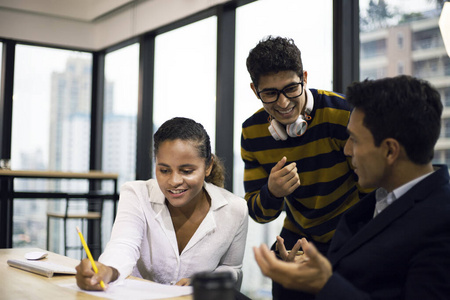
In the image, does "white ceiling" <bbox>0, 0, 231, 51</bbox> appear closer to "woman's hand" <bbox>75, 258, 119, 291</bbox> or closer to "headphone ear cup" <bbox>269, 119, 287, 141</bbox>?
"headphone ear cup" <bbox>269, 119, 287, 141</bbox>

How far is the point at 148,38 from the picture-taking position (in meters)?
6.31

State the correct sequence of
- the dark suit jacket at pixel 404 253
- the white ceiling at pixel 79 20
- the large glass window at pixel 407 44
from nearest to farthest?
1. the dark suit jacket at pixel 404 253
2. the large glass window at pixel 407 44
3. the white ceiling at pixel 79 20

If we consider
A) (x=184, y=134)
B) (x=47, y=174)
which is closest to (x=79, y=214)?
(x=47, y=174)

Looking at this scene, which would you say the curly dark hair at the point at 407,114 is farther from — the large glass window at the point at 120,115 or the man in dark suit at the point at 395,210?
the large glass window at the point at 120,115

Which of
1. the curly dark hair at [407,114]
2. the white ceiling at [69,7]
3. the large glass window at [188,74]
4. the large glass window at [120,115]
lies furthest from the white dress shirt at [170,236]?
the white ceiling at [69,7]

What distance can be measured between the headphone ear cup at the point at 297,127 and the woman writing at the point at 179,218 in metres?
0.34

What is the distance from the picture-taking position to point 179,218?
6.87 feet

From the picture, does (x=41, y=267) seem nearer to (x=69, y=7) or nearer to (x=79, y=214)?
(x=79, y=214)

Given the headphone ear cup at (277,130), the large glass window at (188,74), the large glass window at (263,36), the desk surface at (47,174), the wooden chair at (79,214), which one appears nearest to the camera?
the headphone ear cup at (277,130)

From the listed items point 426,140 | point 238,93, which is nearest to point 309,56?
point 238,93

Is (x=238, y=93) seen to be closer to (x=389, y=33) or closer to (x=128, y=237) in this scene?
(x=389, y=33)

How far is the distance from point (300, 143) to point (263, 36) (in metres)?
2.49

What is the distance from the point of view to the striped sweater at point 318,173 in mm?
2041

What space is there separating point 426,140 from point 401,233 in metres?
0.25
